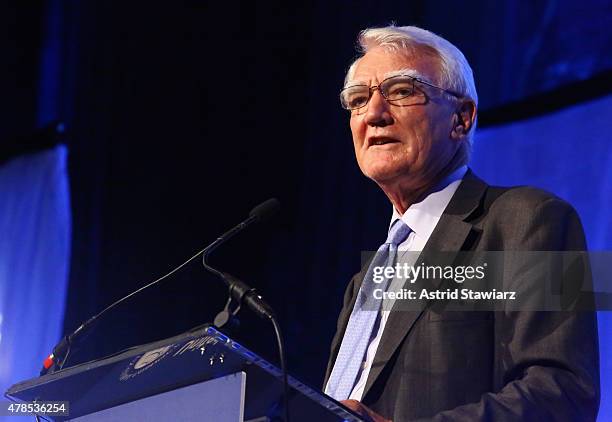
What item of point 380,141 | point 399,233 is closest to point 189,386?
point 399,233

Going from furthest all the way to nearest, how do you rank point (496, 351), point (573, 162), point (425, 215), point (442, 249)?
1. point (573, 162)
2. point (425, 215)
3. point (442, 249)
4. point (496, 351)

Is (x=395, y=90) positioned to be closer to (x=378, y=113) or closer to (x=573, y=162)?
(x=378, y=113)

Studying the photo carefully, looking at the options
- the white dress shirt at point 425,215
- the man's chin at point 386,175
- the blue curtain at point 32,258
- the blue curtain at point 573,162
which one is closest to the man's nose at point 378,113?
the man's chin at point 386,175

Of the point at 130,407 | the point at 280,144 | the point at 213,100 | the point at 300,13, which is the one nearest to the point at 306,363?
the point at 280,144

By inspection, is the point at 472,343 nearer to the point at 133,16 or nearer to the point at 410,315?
the point at 410,315

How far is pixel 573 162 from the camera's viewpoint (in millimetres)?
3170

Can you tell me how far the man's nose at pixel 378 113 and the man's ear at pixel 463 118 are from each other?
0.21m

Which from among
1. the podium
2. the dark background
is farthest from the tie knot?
the dark background

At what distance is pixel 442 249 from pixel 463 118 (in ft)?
Result: 1.78

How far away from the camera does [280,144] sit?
4.57m

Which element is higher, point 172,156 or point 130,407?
point 172,156

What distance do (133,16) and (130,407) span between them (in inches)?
132

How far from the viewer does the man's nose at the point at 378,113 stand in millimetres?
2438

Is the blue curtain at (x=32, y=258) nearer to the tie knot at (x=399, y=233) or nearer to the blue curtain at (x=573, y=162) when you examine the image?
the blue curtain at (x=573, y=162)
